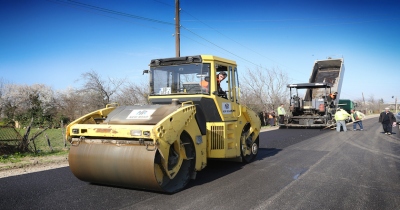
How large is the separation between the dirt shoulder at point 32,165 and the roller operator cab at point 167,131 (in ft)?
7.73

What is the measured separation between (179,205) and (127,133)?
4.21 feet

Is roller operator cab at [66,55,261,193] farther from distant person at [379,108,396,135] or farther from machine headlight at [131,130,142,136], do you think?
distant person at [379,108,396,135]

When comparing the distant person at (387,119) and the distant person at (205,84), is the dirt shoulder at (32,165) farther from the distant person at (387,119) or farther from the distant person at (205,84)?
the distant person at (387,119)

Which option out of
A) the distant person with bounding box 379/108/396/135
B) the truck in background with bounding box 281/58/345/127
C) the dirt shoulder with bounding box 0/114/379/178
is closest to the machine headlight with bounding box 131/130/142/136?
the dirt shoulder with bounding box 0/114/379/178

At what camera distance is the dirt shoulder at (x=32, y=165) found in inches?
272

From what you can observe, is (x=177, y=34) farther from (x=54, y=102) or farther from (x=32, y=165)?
(x=54, y=102)

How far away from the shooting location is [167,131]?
4.73 meters

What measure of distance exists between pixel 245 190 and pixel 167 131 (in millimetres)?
1645

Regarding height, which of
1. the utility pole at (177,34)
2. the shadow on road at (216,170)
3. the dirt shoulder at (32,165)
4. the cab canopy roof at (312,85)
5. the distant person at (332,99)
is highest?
the utility pole at (177,34)

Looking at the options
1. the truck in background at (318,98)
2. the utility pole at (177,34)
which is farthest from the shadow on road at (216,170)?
the truck in background at (318,98)

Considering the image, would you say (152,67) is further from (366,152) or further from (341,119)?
(341,119)

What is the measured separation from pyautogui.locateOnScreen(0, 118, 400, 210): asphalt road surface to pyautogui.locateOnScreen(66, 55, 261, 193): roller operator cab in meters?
0.29

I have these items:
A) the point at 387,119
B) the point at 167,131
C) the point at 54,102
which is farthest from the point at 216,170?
the point at 54,102

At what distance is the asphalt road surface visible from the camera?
4.48 m
